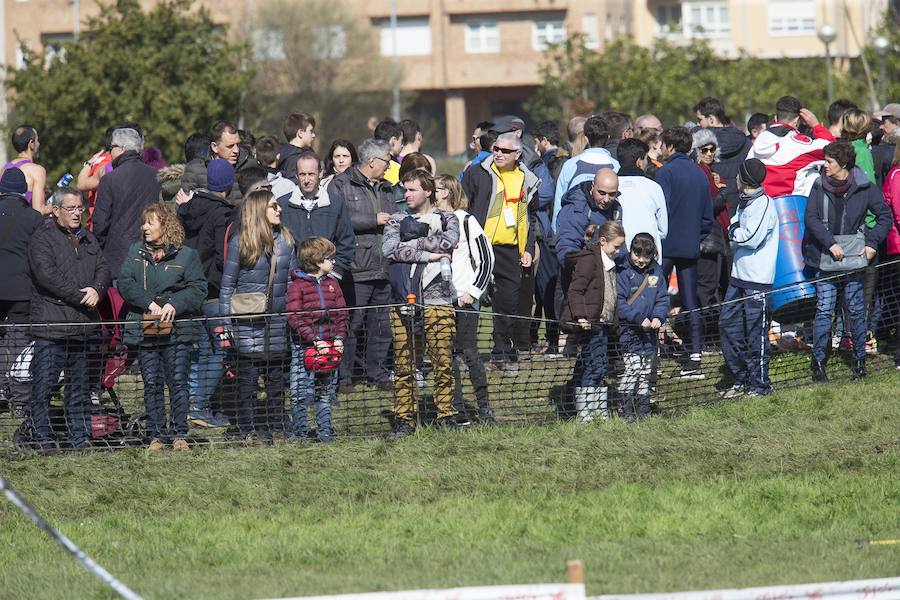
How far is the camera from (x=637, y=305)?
1144 centimetres

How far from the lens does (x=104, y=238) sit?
12.8 meters

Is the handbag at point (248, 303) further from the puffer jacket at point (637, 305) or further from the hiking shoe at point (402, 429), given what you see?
the puffer jacket at point (637, 305)

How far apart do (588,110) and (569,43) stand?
1588 inches

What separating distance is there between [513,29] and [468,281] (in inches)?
2400

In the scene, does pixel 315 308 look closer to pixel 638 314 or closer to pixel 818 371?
pixel 638 314

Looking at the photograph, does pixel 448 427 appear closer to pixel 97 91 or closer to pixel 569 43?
pixel 97 91

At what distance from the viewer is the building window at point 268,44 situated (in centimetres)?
6119

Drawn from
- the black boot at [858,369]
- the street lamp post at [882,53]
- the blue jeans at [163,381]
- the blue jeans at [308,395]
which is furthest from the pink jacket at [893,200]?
the street lamp post at [882,53]

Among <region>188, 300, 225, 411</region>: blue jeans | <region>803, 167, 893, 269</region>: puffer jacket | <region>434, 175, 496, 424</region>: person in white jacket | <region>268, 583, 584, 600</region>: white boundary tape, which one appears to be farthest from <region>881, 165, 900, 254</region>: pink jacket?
<region>268, 583, 584, 600</region>: white boundary tape

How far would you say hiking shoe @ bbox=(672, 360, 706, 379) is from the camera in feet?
39.9

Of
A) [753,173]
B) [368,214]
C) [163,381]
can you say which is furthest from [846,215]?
[163,381]

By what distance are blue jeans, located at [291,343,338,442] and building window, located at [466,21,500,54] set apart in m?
61.0

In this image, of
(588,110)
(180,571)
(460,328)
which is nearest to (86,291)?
(460,328)

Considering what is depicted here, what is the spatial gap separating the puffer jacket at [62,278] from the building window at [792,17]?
209 ft
